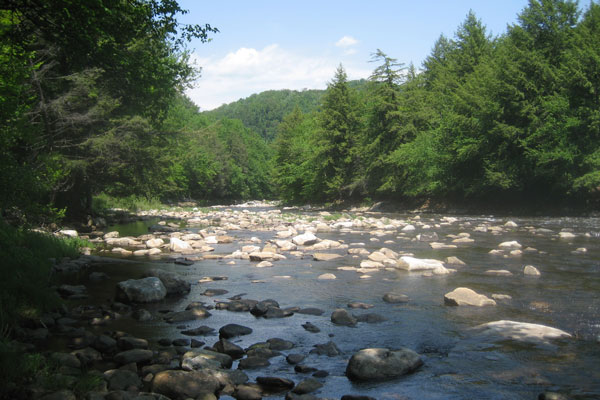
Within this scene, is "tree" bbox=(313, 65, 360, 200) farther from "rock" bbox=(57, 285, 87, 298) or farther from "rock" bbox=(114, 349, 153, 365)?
"rock" bbox=(114, 349, 153, 365)

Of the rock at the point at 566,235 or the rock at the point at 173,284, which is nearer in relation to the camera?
the rock at the point at 173,284

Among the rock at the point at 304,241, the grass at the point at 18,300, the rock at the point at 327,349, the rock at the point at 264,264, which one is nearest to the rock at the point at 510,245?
the rock at the point at 304,241

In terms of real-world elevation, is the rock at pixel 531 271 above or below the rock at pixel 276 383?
above

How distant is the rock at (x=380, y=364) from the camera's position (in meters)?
4.95

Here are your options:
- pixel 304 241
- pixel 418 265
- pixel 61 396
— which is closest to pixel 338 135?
pixel 304 241

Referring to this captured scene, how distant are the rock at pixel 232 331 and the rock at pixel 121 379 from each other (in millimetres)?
1802

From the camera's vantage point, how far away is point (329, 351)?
5.70m

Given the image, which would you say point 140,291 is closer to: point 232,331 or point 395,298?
point 232,331

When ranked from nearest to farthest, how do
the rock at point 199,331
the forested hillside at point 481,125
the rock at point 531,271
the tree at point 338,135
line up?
1. the rock at point 199,331
2. the rock at point 531,271
3. the forested hillside at point 481,125
4. the tree at point 338,135

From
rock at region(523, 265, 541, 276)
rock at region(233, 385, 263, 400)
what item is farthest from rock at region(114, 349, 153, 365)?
rock at region(523, 265, 541, 276)

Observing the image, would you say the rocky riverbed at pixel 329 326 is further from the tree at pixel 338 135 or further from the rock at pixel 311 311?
the tree at pixel 338 135

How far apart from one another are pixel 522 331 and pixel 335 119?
124 feet

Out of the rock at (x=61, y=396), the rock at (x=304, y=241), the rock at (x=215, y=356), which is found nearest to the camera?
the rock at (x=61, y=396)

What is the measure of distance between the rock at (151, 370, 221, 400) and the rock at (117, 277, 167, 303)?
401 centimetres
